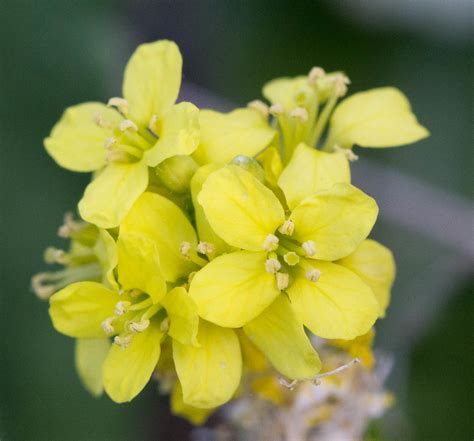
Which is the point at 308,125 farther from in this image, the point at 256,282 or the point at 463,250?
the point at 463,250

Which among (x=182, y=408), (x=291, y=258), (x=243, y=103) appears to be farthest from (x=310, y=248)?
(x=243, y=103)

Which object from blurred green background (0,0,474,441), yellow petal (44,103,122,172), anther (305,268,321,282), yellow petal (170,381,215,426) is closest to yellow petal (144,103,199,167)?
yellow petal (44,103,122,172)

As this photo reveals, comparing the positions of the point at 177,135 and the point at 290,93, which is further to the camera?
the point at 290,93

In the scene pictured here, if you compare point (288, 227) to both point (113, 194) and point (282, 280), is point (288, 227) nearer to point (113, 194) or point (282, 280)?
point (282, 280)

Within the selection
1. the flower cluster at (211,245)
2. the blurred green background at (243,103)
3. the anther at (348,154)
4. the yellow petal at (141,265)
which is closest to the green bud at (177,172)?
the flower cluster at (211,245)

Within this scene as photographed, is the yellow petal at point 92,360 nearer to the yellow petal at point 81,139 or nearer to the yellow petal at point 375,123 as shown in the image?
the yellow petal at point 81,139

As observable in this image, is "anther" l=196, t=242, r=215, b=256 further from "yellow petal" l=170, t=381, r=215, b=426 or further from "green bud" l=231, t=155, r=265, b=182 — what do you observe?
"yellow petal" l=170, t=381, r=215, b=426

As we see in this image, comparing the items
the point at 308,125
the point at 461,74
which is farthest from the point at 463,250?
the point at 308,125
